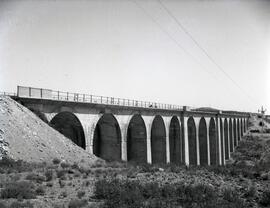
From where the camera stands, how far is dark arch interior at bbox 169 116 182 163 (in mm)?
34875

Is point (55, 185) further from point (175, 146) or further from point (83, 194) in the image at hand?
point (175, 146)

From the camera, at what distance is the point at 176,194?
8117mm

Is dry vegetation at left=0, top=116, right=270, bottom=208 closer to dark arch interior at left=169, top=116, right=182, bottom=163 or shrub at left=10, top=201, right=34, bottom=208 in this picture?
shrub at left=10, top=201, right=34, bottom=208

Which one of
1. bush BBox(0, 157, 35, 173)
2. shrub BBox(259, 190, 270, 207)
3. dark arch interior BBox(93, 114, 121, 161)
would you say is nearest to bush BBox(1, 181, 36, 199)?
bush BBox(0, 157, 35, 173)

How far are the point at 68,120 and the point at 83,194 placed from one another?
12.0m

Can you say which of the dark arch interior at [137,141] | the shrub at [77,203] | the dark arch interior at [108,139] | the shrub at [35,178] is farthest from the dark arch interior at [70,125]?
the shrub at [77,203]

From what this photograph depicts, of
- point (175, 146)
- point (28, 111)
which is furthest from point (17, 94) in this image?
point (175, 146)

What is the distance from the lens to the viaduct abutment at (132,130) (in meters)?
18.1

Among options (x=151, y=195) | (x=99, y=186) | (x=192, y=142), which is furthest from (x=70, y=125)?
(x=192, y=142)

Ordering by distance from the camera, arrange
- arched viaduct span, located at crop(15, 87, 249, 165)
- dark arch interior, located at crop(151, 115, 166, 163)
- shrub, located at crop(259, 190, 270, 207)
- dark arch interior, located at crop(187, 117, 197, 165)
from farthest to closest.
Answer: dark arch interior, located at crop(187, 117, 197, 165), dark arch interior, located at crop(151, 115, 166, 163), arched viaduct span, located at crop(15, 87, 249, 165), shrub, located at crop(259, 190, 270, 207)

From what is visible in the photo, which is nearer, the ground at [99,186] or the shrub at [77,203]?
the shrub at [77,203]

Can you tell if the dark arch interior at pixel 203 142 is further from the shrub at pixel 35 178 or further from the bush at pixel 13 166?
the shrub at pixel 35 178

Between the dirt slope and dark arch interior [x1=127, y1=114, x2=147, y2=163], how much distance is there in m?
12.1

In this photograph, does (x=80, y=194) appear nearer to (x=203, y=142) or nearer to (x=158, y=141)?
(x=158, y=141)
